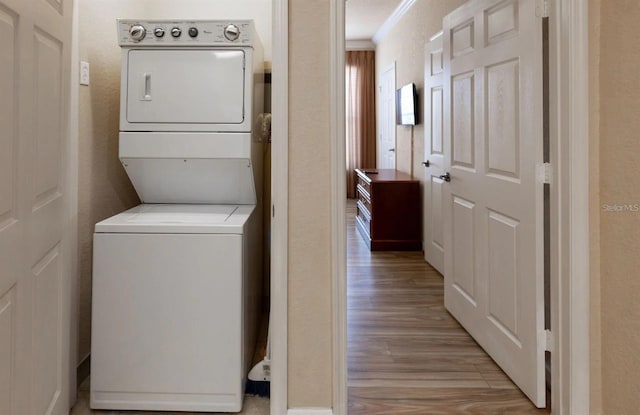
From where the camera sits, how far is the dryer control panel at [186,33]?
2137 millimetres

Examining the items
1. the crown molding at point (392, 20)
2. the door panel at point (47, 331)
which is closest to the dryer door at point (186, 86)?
the door panel at point (47, 331)

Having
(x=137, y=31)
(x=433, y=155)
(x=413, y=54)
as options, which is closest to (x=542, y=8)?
(x=137, y=31)

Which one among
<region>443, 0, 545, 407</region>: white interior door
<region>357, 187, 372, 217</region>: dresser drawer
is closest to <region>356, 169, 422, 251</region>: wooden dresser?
<region>357, 187, 372, 217</region>: dresser drawer

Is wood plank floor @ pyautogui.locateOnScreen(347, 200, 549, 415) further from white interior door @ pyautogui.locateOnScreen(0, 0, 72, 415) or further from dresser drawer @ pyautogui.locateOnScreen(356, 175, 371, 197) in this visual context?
dresser drawer @ pyautogui.locateOnScreen(356, 175, 371, 197)

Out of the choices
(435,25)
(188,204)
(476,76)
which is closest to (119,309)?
(188,204)

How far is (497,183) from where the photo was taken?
7.92 feet

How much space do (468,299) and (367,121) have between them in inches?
251

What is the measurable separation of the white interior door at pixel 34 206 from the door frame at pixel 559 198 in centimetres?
78

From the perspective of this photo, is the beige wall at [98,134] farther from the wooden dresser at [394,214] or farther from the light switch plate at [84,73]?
the wooden dresser at [394,214]

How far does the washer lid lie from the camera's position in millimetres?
1963

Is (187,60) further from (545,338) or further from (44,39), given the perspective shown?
(545,338)

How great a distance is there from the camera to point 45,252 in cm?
167
